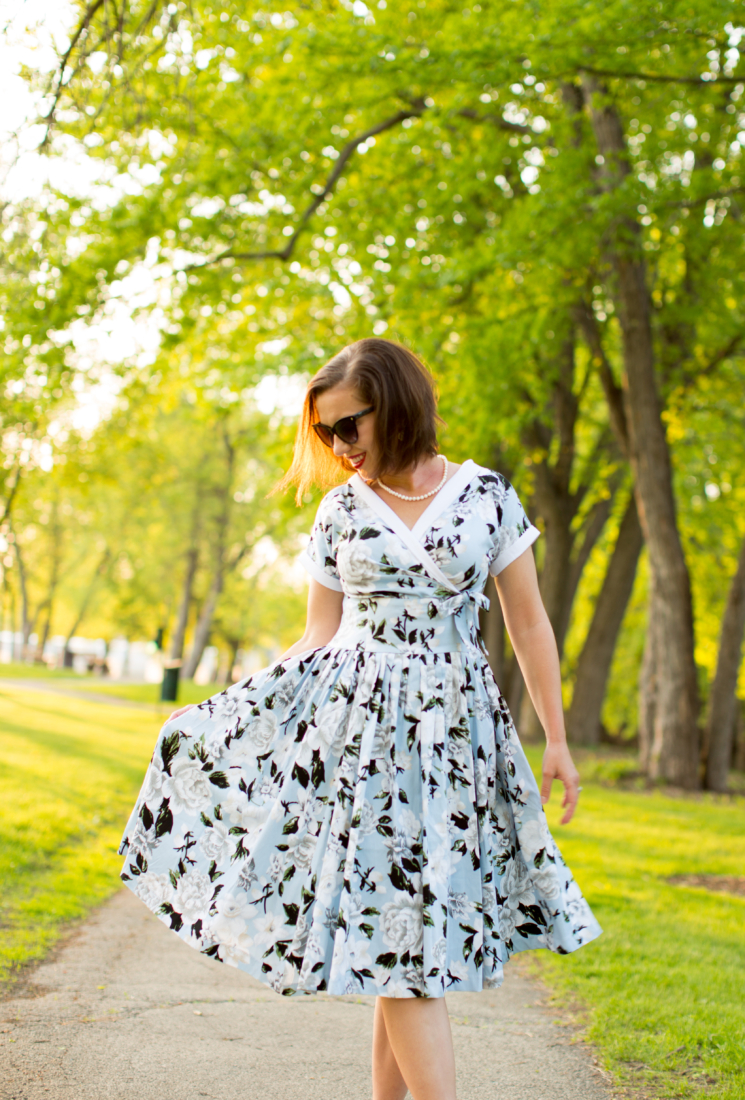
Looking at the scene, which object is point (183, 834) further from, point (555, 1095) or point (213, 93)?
point (213, 93)

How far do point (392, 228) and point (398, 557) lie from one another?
1068 cm

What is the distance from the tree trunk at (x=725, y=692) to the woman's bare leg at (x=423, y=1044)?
37.1 ft

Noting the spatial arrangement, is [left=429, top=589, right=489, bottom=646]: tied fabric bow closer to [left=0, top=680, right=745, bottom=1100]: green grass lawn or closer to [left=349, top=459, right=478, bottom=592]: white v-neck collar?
[left=349, top=459, right=478, bottom=592]: white v-neck collar

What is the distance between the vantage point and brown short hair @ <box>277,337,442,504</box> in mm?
2736

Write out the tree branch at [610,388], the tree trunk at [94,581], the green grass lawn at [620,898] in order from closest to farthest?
the green grass lawn at [620,898], the tree branch at [610,388], the tree trunk at [94,581]

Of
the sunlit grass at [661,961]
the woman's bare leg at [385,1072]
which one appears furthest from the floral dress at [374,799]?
the sunlit grass at [661,961]

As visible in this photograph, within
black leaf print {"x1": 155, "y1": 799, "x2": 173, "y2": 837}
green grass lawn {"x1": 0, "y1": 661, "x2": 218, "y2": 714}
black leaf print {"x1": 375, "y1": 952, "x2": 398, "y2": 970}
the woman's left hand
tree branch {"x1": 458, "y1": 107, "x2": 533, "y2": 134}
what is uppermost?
tree branch {"x1": 458, "y1": 107, "x2": 533, "y2": 134}

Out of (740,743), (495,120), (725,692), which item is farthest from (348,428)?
(740,743)

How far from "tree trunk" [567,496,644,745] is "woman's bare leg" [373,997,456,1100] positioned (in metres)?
14.3

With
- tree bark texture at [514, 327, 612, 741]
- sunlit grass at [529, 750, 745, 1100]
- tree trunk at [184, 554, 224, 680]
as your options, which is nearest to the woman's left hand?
sunlit grass at [529, 750, 745, 1100]

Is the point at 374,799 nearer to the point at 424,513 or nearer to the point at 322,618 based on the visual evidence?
the point at 322,618

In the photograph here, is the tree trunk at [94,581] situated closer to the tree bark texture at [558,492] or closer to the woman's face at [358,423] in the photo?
the tree bark texture at [558,492]

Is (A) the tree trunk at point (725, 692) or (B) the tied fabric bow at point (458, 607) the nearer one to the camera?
(B) the tied fabric bow at point (458, 607)

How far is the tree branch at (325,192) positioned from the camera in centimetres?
1062
